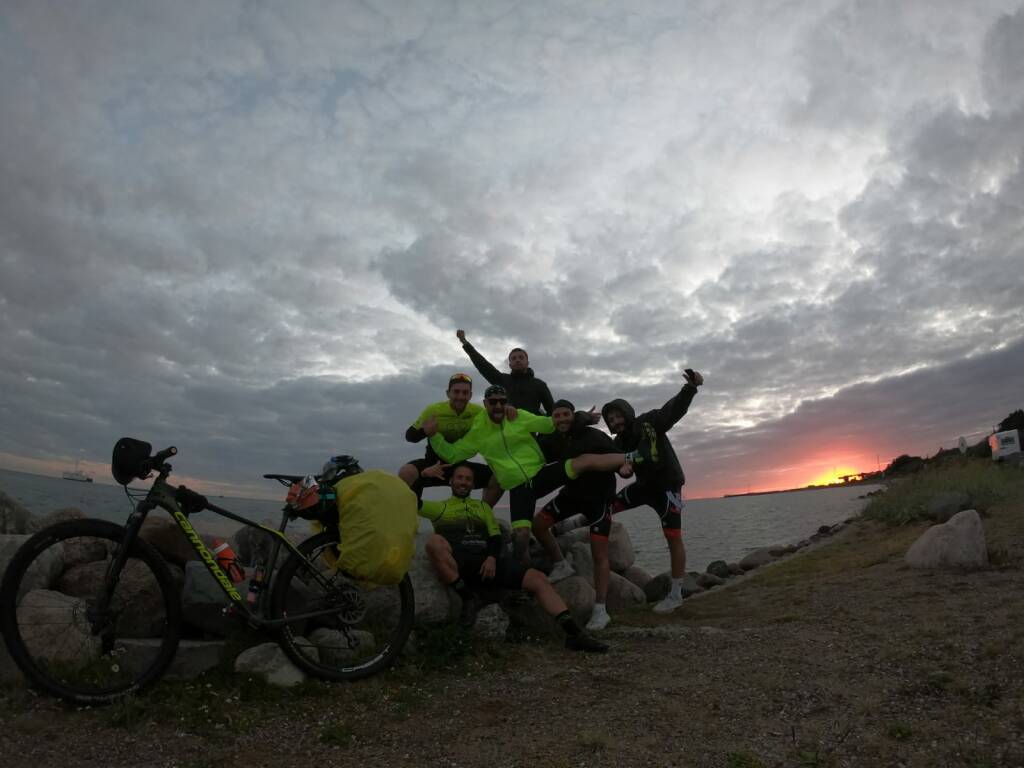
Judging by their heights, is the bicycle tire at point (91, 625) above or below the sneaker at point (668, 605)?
above

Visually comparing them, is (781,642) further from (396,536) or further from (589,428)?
(396,536)

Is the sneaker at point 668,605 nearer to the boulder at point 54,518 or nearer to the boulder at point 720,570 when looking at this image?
the boulder at point 720,570

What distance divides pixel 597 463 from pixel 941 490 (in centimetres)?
1337

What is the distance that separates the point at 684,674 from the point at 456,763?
2351 millimetres

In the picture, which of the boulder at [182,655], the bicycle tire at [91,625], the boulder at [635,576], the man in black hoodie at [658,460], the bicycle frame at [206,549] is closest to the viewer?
the bicycle tire at [91,625]

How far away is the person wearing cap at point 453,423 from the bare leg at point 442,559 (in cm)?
114

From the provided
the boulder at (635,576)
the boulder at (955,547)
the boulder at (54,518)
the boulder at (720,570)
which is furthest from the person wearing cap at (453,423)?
the boulder at (720,570)

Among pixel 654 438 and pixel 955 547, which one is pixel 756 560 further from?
pixel 654 438

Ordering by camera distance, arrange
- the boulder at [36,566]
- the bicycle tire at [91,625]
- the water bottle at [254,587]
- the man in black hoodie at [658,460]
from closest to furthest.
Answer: the bicycle tire at [91,625] < the water bottle at [254,587] < the boulder at [36,566] < the man in black hoodie at [658,460]

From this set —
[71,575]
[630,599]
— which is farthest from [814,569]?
[71,575]

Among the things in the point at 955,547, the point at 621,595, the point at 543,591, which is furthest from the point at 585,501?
the point at 955,547

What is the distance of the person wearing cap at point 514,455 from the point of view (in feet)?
24.0

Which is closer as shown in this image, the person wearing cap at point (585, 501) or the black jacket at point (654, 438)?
the person wearing cap at point (585, 501)

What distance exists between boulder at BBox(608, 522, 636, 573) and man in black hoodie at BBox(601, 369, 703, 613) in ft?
6.31
